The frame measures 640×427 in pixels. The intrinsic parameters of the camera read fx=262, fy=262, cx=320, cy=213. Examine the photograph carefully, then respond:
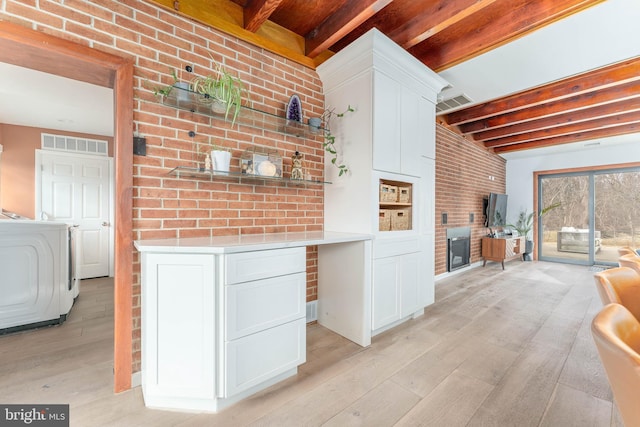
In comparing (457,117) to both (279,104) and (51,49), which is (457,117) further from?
(51,49)

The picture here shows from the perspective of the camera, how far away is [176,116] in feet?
6.00

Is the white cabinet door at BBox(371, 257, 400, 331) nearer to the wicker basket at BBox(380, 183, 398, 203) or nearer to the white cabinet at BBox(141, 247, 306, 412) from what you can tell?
the wicker basket at BBox(380, 183, 398, 203)

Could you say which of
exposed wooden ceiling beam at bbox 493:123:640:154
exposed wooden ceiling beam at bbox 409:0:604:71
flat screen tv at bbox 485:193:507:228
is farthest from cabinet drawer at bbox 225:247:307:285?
exposed wooden ceiling beam at bbox 493:123:640:154

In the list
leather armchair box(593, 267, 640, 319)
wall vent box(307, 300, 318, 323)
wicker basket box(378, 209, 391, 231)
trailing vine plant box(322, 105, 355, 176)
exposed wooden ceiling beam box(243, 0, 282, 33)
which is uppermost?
exposed wooden ceiling beam box(243, 0, 282, 33)

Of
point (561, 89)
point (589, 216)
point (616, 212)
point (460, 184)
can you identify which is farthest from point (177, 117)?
point (616, 212)

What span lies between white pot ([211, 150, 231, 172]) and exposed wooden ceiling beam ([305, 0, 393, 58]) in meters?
1.41

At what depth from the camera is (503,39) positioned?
2.29m

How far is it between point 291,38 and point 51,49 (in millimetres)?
1758

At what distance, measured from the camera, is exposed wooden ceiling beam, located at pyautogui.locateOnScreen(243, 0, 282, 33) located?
6.11 feet

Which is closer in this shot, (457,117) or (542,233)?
(457,117)

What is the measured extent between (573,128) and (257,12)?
18.0 ft

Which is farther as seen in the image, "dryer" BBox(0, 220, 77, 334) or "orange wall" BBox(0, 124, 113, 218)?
"orange wall" BBox(0, 124, 113, 218)

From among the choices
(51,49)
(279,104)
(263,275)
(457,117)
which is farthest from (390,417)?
(457,117)

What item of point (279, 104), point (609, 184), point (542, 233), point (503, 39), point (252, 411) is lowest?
point (252, 411)
